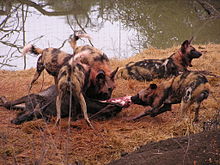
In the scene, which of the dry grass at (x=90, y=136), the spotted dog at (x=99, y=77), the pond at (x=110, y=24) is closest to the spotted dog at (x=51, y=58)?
the spotted dog at (x=99, y=77)

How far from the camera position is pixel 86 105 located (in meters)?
4.77

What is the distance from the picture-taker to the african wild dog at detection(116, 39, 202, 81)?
6496mm

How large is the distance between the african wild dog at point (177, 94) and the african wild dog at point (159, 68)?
1569 mm

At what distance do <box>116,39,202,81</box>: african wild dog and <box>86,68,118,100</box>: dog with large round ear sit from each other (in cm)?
180

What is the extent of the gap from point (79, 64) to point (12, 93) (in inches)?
67.4

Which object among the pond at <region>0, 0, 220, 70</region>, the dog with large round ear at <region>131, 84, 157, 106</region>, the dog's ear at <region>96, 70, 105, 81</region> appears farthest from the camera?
the pond at <region>0, 0, 220, 70</region>

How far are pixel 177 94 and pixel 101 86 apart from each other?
0.89 metres

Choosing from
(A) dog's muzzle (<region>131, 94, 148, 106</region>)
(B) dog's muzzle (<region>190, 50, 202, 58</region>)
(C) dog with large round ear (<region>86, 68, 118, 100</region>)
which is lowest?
(A) dog's muzzle (<region>131, 94, 148, 106</region>)

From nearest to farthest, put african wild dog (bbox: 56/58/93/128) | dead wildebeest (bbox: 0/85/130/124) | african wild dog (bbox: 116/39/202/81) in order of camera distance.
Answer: african wild dog (bbox: 56/58/93/128) < dead wildebeest (bbox: 0/85/130/124) < african wild dog (bbox: 116/39/202/81)

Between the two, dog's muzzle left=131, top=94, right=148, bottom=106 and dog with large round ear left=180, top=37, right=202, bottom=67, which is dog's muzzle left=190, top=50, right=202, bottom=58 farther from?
dog's muzzle left=131, top=94, right=148, bottom=106

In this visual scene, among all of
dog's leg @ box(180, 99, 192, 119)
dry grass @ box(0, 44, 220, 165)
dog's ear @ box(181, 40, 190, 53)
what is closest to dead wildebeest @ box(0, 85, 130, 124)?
dry grass @ box(0, 44, 220, 165)

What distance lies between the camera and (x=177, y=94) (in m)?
4.77

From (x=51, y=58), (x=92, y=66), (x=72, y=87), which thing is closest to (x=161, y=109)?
(x=92, y=66)

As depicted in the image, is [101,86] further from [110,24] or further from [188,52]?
[110,24]
